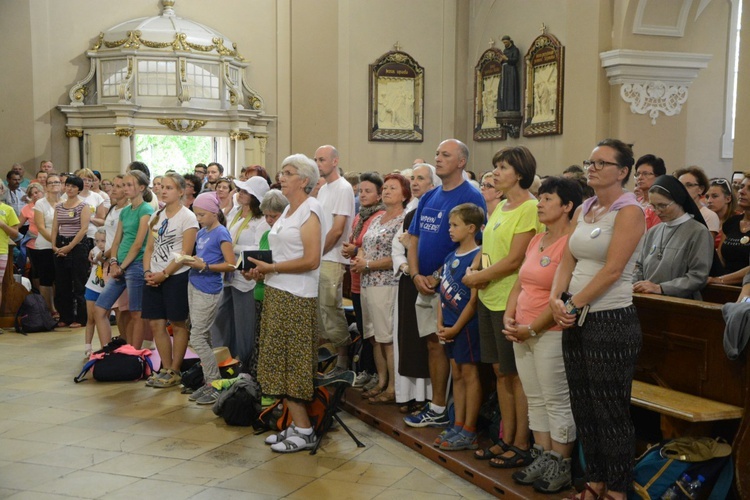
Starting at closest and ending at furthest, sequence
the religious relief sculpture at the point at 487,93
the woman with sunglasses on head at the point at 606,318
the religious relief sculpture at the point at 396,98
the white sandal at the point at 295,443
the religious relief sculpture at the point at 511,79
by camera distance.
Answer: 1. the woman with sunglasses on head at the point at 606,318
2. the white sandal at the point at 295,443
3. the religious relief sculpture at the point at 511,79
4. the religious relief sculpture at the point at 487,93
5. the religious relief sculpture at the point at 396,98

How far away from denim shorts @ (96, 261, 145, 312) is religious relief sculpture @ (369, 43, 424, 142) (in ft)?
23.6

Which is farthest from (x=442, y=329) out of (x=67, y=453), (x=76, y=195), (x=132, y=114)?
(x=132, y=114)

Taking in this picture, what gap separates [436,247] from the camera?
486cm

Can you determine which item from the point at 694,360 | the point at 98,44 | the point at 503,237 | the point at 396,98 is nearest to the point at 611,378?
the point at 694,360

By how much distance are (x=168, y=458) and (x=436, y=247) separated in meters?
1.92

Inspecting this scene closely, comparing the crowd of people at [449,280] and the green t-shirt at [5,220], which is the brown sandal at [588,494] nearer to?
the crowd of people at [449,280]

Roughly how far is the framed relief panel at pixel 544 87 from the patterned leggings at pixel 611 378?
7.59m

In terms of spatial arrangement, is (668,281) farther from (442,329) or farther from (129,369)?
(129,369)

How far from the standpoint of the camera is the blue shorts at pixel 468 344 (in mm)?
4551

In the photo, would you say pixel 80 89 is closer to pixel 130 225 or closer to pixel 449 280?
pixel 130 225

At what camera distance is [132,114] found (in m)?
12.0

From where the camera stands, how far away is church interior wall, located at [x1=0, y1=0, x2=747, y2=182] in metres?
10.3

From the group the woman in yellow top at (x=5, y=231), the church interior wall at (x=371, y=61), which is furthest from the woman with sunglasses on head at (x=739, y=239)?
the woman in yellow top at (x=5, y=231)

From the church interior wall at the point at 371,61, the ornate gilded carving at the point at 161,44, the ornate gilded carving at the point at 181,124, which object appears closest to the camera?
the church interior wall at the point at 371,61
